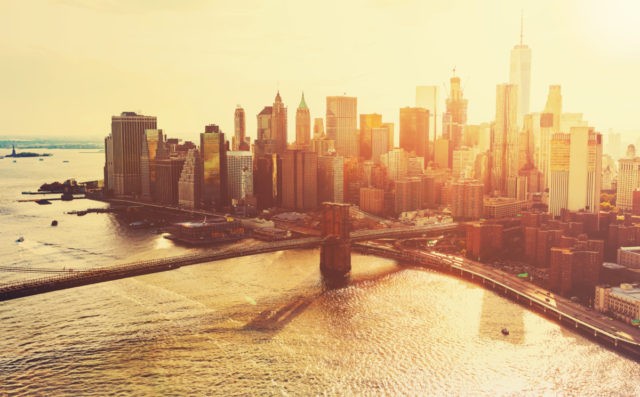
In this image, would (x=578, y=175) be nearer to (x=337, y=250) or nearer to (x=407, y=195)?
(x=407, y=195)

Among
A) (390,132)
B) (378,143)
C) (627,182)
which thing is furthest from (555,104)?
(627,182)

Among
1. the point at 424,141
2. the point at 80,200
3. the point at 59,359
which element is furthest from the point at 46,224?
the point at 424,141

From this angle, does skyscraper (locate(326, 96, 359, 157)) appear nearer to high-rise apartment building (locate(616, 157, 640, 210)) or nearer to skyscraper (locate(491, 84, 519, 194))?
skyscraper (locate(491, 84, 519, 194))

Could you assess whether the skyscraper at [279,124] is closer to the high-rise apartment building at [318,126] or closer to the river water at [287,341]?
the high-rise apartment building at [318,126]

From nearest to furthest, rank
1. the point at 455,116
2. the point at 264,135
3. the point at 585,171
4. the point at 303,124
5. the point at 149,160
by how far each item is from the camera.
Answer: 1. the point at 585,171
2. the point at 149,160
3. the point at 264,135
4. the point at 303,124
5. the point at 455,116

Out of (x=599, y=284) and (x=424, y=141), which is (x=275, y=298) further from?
(x=424, y=141)
